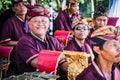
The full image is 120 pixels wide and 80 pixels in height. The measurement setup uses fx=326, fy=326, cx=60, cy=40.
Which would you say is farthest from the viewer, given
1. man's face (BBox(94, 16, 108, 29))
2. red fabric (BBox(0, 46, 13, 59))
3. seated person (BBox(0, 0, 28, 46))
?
man's face (BBox(94, 16, 108, 29))

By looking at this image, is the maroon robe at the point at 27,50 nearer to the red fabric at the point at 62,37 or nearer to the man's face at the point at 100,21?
the red fabric at the point at 62,37

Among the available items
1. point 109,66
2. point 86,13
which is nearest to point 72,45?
point 109,66

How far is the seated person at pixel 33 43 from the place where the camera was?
3.08 meters

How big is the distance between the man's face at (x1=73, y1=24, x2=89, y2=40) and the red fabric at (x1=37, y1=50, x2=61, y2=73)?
0.89 metres

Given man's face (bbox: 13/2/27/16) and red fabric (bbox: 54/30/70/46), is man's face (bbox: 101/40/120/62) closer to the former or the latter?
red fabric (bbox: 54/30/70/46)

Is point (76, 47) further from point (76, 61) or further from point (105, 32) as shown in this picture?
point (105, 32)

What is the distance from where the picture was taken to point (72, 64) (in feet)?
10.3

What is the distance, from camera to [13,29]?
425 cm

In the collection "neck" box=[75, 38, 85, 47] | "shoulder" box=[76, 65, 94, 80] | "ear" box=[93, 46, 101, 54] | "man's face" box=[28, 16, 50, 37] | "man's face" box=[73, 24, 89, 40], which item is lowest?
"neck" box=[75, 38, 85, 47]

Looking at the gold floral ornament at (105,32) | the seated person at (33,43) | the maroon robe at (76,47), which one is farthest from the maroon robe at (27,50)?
the gold floral ornament at (105,32)

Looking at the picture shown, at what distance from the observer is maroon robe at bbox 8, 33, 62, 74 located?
3.06 meters

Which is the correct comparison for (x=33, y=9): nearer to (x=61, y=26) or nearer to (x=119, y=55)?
(x=119, y=55)

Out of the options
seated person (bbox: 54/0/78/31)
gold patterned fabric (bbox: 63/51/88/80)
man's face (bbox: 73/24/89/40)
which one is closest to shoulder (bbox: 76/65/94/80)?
gold patterned fabric (bbox: 63/51/88/80)

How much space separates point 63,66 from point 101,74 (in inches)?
30.0
